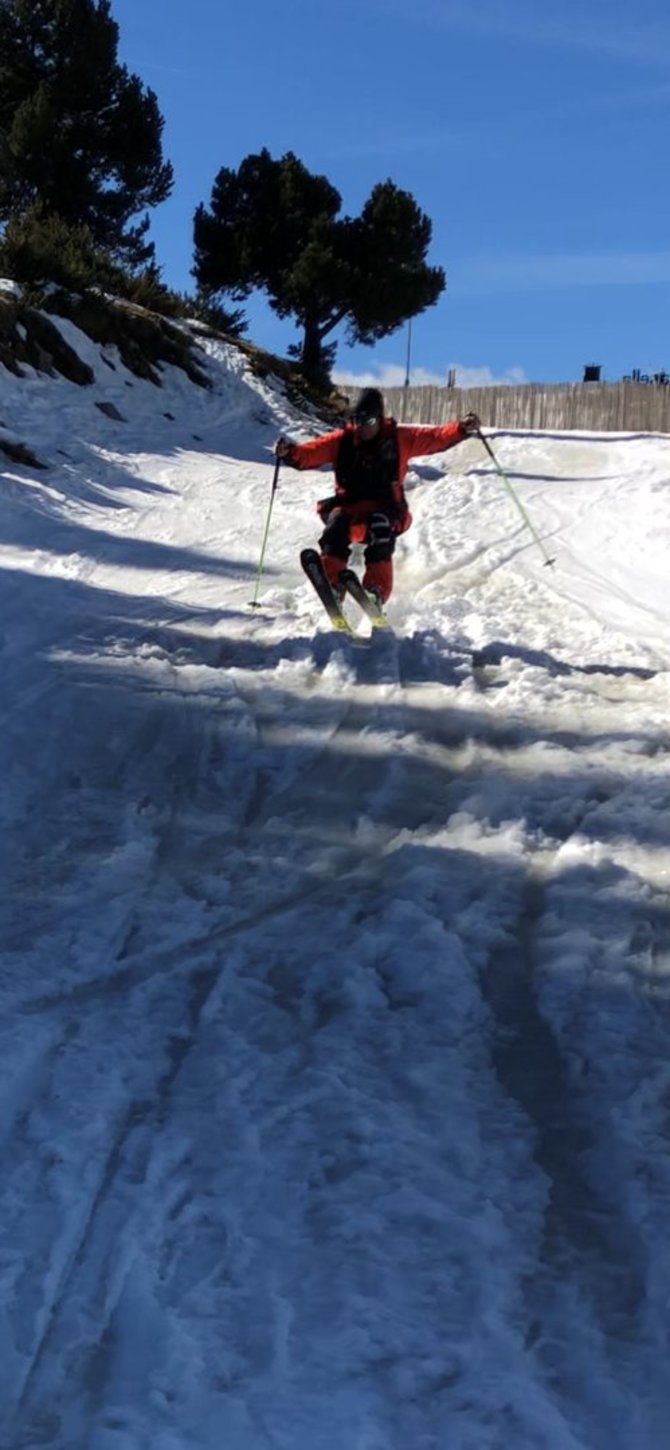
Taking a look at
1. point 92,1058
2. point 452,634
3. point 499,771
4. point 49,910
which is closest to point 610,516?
point 452,634

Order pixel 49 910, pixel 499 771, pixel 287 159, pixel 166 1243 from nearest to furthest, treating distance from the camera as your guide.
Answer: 1. pixel 166 1243
2. pixel 49 910
3. pixel 499 771
4. pixel 287 159

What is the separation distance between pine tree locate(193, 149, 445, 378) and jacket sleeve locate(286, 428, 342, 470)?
23738mm

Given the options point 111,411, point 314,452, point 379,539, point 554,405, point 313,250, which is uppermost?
point 313,250

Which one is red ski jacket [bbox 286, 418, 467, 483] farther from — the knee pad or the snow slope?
the snow slope

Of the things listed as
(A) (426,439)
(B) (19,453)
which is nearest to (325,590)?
(A) (426,439)

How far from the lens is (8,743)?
650 centimetres

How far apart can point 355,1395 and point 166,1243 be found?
1.88 feet

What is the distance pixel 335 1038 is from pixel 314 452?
6.07 meters

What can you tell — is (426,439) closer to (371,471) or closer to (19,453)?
(371,471)

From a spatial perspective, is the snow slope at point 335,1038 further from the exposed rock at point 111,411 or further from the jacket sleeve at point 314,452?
the exposed rock at point 111,411

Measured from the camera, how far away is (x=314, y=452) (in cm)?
941

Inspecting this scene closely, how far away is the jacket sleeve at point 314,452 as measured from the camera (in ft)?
30.7

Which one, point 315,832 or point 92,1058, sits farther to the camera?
point 315,832

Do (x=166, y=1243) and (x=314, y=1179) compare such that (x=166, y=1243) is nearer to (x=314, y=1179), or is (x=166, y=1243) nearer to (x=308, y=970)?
(x=314, y=1179)
